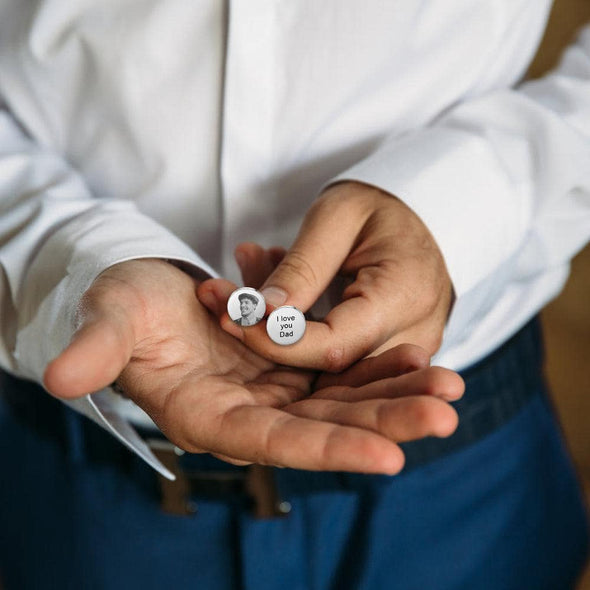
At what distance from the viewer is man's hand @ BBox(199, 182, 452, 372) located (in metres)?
0.53

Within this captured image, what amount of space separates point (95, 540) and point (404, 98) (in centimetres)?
56

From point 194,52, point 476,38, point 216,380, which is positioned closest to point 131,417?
point 216,380

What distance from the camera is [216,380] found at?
510 millimetres

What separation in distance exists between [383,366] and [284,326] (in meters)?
0.08

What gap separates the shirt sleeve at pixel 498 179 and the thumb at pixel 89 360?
26 centimetres

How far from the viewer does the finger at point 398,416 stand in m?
0.41

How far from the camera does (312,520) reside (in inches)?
28.1

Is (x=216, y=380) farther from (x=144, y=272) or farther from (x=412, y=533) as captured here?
(x=412, y=533)

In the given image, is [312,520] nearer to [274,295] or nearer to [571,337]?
[274,295]

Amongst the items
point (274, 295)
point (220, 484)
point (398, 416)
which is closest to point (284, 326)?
point (274, 295)

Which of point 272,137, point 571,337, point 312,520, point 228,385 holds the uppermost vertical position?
point 272,137

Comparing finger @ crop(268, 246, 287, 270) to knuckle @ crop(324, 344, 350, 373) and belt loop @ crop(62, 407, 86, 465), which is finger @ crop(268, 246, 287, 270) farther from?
belt loop @ crop(62, 407, 86, 465)

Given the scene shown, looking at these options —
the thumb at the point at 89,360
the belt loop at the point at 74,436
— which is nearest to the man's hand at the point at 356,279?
the thumb at the point at 89,360

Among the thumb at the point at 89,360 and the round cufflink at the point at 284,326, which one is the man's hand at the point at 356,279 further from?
the thumb at the point at 89,360
